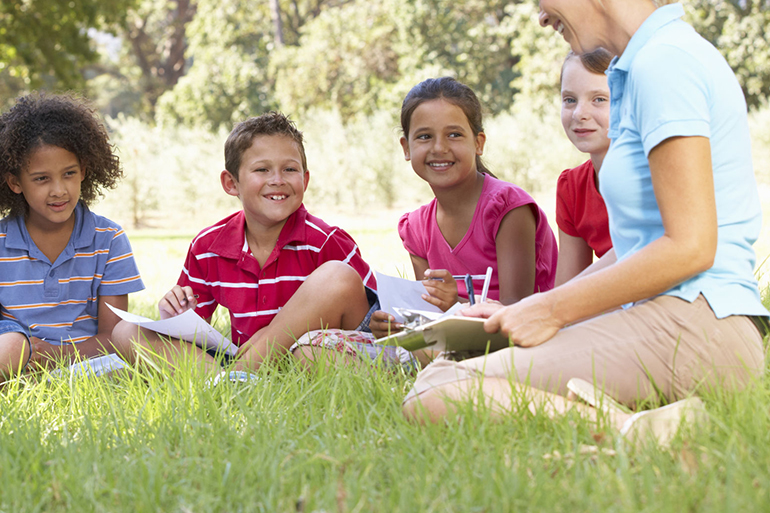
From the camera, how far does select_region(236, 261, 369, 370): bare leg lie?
284 cm

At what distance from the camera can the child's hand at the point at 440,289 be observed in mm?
2859

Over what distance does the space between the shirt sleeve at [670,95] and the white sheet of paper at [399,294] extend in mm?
1185

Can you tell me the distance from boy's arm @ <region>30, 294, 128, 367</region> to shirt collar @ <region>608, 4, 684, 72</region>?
2190 mm

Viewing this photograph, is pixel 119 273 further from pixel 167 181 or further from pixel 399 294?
pixel 167 181

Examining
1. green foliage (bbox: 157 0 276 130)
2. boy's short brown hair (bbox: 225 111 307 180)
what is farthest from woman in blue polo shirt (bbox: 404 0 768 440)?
green foliage (bbox: 157 0 276 130)

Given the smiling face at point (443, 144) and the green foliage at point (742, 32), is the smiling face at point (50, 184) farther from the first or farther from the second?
the green foliage at point (742, 32)

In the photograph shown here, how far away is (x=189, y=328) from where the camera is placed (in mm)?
2773

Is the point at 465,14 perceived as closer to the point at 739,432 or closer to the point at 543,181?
the point at 543,181

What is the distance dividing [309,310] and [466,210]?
3.21 feet

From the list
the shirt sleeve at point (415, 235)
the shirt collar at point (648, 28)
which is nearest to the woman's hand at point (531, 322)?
the shirt collar at point (648, 28)

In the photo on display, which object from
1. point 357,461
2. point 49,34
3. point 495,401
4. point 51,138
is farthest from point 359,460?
point 49,34

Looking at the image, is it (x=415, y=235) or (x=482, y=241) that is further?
(x=415, y=235)

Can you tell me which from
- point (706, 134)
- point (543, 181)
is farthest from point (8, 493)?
point (543, 181)

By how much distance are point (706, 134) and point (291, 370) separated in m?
1.54
